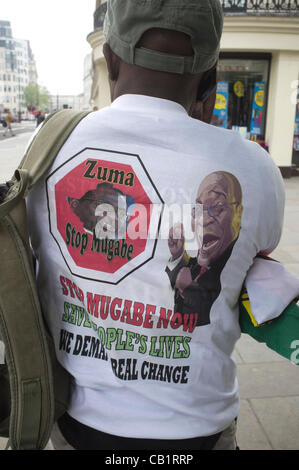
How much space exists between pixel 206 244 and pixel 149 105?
0.37 m

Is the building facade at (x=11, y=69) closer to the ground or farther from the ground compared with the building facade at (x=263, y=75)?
farther from the ground

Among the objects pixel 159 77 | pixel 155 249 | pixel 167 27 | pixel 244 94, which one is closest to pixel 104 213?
pixel 155 249

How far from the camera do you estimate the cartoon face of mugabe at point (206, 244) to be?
3.44 feet

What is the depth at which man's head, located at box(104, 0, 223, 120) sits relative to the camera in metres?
1.05

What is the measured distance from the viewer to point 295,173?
44.3ft

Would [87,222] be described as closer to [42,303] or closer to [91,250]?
[91,250]

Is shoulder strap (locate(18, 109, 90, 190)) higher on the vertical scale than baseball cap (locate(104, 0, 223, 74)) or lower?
lower

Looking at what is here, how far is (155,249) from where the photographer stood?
41.4 inches

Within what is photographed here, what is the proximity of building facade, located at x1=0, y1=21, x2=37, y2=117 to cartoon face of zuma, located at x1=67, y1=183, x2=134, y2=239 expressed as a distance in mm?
117547

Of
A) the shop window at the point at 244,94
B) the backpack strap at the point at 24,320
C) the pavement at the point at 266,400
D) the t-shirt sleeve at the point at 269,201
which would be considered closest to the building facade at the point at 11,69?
the shop window at the point at 244,94

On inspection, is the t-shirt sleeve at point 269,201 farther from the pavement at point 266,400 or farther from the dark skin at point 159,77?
the pavement at point 266,400

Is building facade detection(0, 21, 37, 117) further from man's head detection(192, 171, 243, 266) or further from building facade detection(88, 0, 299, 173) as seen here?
man's head detection(192, 171, 243, 266)

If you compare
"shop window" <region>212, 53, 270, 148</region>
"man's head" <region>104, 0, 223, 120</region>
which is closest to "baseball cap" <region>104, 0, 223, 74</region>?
"man's head" <region>104, 0, 223, 120</region>

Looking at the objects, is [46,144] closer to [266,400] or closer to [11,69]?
[266,400]
